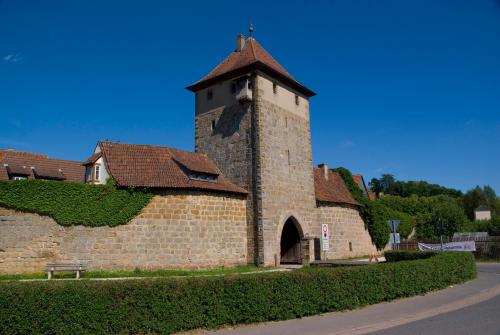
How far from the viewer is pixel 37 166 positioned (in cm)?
3288

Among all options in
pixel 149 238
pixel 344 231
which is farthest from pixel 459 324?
pixel 344 231

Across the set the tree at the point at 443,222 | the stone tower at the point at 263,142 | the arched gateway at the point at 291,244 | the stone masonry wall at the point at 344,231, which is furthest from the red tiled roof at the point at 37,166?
the tree at the point at 443,222

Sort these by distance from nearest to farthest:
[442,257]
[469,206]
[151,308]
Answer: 1. [151,308]
2. [442,257]
3. [469,206]

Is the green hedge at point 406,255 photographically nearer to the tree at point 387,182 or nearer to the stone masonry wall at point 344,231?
the stone masonry wall at point 344,231

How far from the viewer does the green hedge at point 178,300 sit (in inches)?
331

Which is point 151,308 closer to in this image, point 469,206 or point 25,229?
point 25,229

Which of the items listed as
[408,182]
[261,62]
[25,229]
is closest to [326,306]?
[25,229]

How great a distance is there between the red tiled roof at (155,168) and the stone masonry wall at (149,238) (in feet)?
2.12

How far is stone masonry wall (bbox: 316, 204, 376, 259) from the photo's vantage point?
31359mm

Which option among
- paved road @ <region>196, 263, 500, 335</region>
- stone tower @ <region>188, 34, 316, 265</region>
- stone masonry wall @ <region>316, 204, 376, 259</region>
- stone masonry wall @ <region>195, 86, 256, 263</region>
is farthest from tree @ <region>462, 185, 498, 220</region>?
paved road @ <region>196, 263, 500, 335</region>

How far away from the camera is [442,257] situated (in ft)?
54.9

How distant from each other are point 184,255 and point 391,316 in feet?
44.2

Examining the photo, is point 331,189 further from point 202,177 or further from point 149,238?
point 149,238

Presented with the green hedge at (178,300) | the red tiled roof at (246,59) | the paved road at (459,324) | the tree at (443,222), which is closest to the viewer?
the green hedge at (178,300)
